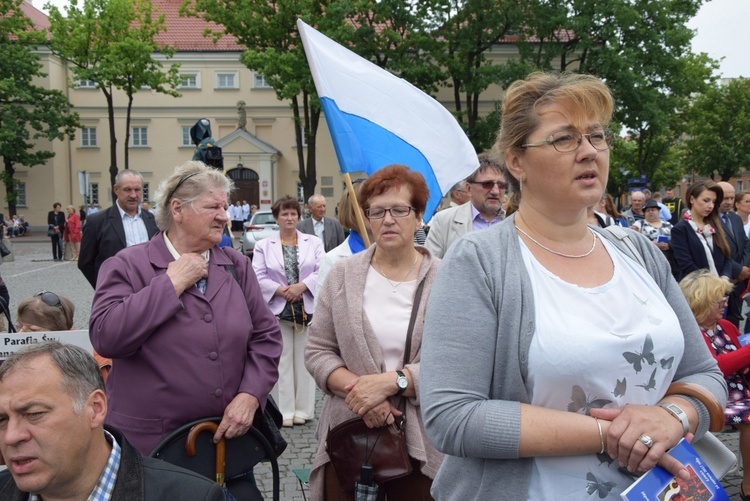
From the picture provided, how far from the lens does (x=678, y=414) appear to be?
179 cm

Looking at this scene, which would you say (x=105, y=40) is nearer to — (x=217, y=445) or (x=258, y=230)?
(x=258, y=230)

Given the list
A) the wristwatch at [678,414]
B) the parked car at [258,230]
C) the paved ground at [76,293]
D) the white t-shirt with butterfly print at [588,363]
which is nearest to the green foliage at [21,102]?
the paved ground at [76,293]

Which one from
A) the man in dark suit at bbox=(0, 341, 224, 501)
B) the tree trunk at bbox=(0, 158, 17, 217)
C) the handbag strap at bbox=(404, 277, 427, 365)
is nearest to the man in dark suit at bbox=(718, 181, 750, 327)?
the handbag strap at bbox=(404, 277, 427, 365)

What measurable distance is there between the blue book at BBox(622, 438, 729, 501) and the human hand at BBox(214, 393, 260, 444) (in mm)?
1761

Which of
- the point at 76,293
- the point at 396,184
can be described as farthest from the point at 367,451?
the point at 76,293

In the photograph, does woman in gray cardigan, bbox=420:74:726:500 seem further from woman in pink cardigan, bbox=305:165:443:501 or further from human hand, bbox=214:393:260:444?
human hand, bbox=214:393:260:444

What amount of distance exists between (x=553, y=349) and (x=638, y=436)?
11.2 inches

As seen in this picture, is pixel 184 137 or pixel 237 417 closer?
pixel 237 417

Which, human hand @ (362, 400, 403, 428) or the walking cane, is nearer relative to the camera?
the walking cane

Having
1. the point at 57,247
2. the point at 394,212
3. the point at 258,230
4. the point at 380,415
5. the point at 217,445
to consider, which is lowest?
the point at 57,247

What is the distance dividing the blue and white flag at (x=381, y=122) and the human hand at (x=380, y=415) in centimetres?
173

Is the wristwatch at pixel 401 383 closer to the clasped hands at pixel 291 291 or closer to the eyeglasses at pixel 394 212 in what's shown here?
the eyeglasses at pixel 394 212

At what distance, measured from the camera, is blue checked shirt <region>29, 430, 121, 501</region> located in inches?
83.0

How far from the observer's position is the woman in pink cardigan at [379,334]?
3031mm
